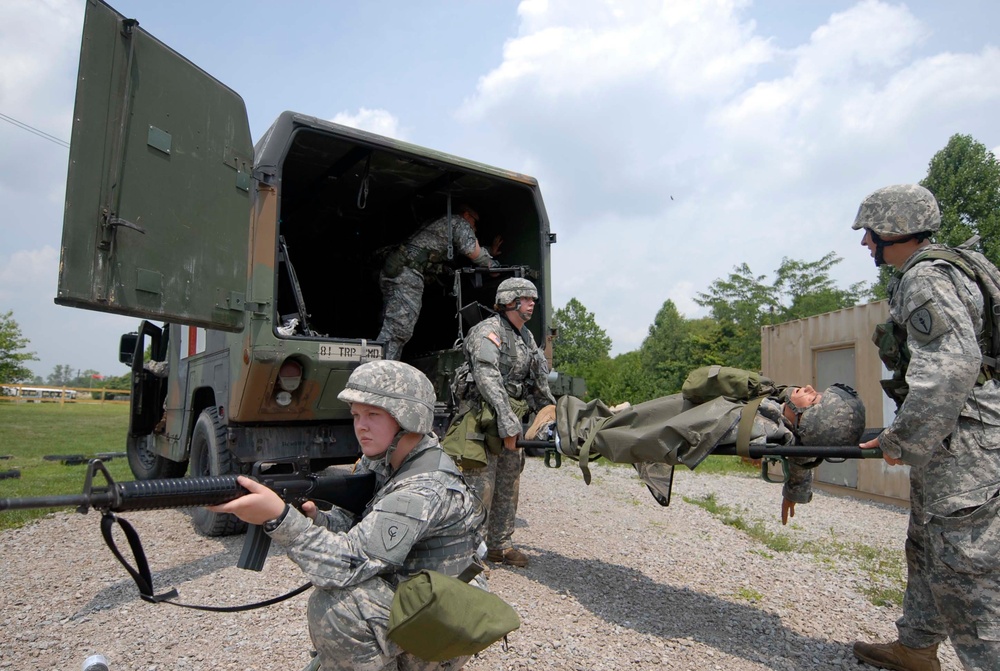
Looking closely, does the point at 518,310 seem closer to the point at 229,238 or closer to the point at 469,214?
the point at 469,214

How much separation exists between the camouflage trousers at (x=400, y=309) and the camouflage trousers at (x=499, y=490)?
4.72ft

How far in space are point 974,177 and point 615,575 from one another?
56.6 ft

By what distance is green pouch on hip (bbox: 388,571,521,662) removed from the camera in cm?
191

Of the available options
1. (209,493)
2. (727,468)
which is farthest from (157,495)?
(727,468)

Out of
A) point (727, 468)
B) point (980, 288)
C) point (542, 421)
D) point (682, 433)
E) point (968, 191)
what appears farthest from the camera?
point (968, 191)

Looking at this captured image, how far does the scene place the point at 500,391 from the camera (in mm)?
4363

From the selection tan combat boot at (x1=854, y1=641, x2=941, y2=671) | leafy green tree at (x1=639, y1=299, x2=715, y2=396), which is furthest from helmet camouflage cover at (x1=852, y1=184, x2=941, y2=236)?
leafy green tree at (x1=639, y1=299, x2=715, y2=396)

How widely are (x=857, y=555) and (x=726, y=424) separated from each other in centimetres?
291

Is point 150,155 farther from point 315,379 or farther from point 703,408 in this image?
point 703,408

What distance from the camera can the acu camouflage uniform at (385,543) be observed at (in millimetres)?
1998

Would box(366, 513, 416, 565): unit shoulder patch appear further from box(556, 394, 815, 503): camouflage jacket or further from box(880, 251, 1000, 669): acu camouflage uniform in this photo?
box(880, 251, 1000, 669): acu camouflage uniform

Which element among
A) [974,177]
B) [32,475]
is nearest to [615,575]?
[32,475]

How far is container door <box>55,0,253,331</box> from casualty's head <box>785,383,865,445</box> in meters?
3.28

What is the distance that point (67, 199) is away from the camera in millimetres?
3330
